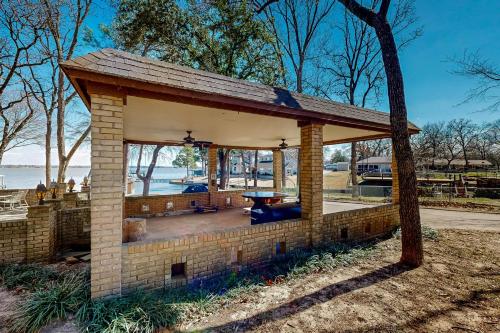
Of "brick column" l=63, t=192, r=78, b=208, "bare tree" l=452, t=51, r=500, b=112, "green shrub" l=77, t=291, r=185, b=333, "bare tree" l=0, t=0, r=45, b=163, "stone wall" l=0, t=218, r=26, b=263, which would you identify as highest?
"bare tree" l=0, t=0, r=45, b=163

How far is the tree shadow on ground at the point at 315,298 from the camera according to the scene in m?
2.93

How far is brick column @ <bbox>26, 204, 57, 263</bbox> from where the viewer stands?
4.64 m

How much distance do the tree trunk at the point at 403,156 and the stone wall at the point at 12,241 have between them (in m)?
7.92

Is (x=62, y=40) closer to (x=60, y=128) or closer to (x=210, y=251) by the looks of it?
(x=60, y=128)

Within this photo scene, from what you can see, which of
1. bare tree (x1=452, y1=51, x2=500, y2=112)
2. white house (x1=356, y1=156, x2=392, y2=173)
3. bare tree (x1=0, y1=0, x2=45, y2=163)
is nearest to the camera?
bare tree (x1=0, y1=0, x2=45, y2=163)

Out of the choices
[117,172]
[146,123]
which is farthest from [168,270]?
[146,123]

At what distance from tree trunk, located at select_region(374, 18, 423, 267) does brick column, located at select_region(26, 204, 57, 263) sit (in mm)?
7529

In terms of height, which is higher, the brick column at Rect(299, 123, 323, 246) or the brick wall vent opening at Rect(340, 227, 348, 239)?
the brick column at Rect(299, 123, 323, 246)

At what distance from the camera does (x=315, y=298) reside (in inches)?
140

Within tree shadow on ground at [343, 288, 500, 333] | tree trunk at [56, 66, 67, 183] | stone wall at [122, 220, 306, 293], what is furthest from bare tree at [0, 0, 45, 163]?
tree shadow on ground at [343, 288, 500, 333]

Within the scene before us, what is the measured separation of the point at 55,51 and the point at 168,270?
14.8 m

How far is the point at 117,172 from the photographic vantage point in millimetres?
3221

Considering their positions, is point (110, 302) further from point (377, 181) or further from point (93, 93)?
point (377, 181)

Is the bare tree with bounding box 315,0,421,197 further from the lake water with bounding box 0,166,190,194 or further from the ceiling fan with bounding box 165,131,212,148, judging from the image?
the lake water with bounding box 0,166,190,194
